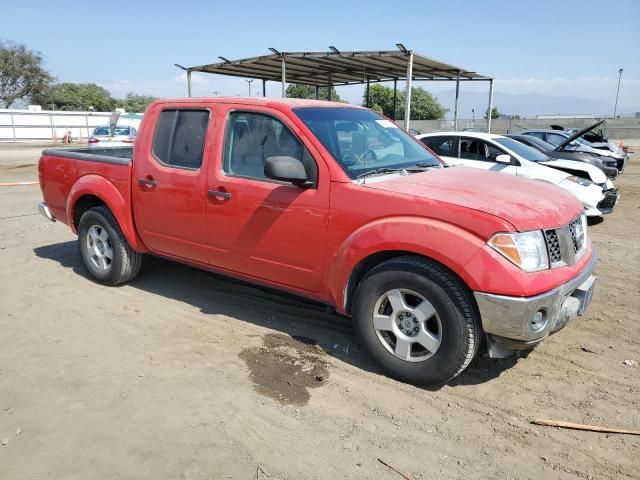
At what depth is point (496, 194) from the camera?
346 centimetres

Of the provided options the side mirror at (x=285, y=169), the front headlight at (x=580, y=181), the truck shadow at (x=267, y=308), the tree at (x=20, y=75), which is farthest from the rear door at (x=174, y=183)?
the tree at (x=20, y=75)

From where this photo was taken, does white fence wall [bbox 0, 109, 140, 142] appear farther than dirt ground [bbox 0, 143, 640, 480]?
Yes

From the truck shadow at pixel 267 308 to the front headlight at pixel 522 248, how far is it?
96 cm

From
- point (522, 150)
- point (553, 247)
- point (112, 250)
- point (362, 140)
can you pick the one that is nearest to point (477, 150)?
point (522, 150)

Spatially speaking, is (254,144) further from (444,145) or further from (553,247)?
(444,145)

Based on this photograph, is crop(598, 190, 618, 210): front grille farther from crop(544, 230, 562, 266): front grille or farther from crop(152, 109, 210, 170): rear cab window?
crop(152, 109, 210, 170): rear cab window

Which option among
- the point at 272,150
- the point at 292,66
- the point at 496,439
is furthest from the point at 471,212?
the point at 292,66

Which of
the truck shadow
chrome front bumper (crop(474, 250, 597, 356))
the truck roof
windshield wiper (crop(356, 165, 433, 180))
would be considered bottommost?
the truck shadow

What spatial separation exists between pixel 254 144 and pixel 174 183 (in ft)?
2.85

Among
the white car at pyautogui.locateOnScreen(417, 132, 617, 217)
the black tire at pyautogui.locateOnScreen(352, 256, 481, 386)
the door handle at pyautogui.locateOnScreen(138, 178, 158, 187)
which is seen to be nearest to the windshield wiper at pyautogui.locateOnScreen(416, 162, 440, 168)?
the black tire at pyautogui.locateOnScreen(352, 256, 481, 386)

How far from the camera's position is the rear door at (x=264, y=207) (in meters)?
3.75

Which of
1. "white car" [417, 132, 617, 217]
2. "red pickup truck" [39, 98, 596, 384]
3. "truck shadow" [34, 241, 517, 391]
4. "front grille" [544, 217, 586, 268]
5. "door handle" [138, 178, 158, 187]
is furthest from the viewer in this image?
"white car" [417, 132, 617, 217]

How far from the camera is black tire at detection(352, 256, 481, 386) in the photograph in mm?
3189

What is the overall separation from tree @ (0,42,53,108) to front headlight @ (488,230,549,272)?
61673mm
